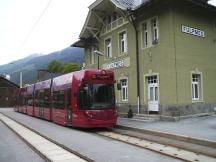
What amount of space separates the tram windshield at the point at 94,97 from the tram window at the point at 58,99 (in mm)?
2982

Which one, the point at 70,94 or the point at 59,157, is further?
the point at 70,94

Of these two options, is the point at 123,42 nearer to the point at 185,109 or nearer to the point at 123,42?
the point at 123,42

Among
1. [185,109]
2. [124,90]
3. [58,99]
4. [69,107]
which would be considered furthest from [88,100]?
[124,90]

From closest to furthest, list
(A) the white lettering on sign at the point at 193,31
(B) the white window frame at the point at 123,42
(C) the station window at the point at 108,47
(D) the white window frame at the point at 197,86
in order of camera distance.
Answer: (A) the white lettering on sign at the point at 193,31 → (D) the white window frame at the point at 197,86 → (B) the white window frame at the point at 123,42 → (C) the station window at the point at 108,47

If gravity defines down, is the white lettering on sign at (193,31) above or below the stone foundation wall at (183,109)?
above

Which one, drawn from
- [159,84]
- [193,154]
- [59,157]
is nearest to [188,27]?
[159,84]

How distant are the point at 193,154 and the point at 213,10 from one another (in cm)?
1480

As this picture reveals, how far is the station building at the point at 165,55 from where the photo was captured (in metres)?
21.0

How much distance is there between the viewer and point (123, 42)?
26469 millimetres

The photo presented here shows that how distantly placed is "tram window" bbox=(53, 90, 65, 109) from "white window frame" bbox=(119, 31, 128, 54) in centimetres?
680

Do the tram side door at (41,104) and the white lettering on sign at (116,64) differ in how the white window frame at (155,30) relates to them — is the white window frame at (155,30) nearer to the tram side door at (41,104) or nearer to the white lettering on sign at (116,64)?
the white lettering on sign at (116,64)

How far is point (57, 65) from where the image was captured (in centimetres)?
10069

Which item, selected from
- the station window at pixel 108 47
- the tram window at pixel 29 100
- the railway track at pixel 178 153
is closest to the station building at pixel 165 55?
Answer: the station window at pixel 108 47

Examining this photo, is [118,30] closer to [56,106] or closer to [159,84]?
[159,84]
